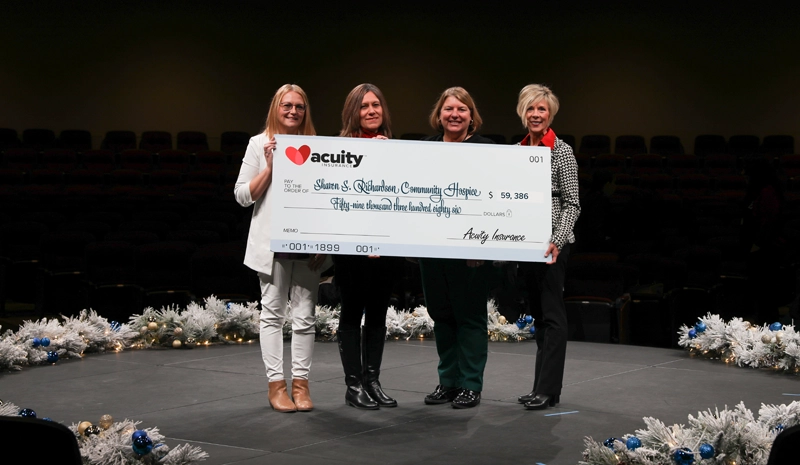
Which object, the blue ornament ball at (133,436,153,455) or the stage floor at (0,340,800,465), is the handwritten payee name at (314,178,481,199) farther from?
the blue ornament ball at (133,436,153,455)

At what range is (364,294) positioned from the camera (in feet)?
12.5

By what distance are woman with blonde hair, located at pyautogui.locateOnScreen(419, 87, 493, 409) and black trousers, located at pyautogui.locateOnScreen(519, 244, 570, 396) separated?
22 centimetres

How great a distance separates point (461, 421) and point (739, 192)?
9.77 m

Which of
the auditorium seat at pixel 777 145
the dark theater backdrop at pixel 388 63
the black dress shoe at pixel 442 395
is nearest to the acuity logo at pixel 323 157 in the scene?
the black dress shoe at pixel 442 395

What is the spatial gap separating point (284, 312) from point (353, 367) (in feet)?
1.31

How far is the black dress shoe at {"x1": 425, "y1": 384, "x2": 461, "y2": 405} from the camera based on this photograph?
13.0ft

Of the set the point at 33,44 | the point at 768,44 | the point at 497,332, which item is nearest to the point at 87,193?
the point at 33,44

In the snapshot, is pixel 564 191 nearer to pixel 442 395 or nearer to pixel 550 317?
pixel 550 317

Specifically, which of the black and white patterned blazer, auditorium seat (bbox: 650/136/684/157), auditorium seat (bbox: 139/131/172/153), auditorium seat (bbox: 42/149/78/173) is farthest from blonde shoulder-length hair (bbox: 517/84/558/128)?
auditorium seat (bbox: 139/131/172/153)

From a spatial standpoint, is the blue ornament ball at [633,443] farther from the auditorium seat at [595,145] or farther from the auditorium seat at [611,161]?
the auditorium seat at [595,145]

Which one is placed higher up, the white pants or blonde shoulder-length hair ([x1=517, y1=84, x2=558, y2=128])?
blonde shoulder-length hair ([x1=517, y1=84, x2=558, y2=128])

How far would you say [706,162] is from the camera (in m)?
13.3

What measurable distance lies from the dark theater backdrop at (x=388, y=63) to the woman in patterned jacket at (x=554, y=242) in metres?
12.1

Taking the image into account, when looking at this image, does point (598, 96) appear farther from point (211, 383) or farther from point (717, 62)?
point (211, 383)
